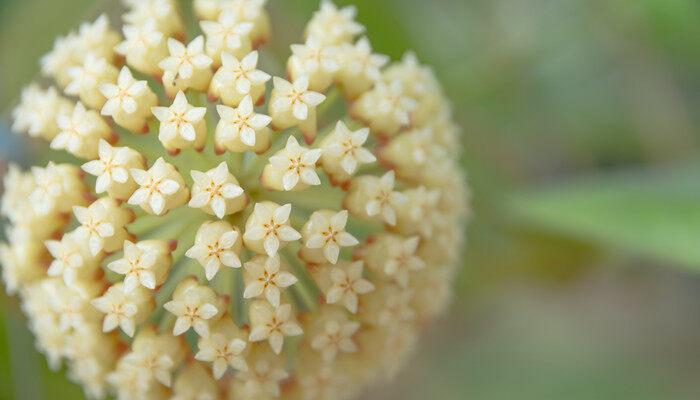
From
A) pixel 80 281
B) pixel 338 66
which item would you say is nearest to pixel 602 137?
pixel 338 66

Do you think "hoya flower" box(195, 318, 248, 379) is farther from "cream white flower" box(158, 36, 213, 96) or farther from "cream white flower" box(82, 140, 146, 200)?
"cream white flower" box(158, 36, 213, 96)

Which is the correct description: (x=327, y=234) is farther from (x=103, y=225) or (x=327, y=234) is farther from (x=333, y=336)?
(x=103, y=225)

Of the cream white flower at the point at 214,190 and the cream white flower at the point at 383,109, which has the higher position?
the cream white flower at the point at 383,109

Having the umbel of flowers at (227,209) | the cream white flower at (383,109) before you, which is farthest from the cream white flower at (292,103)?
the cream white flower at (383,109)

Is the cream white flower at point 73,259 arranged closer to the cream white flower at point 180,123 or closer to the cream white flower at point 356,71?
the cream white flower at point 180,123

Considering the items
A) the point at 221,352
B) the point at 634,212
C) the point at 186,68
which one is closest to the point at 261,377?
the point at 221,352

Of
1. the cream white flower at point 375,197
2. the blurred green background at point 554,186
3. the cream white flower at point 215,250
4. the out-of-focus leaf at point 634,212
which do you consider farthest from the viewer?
the blurred green background at point 554,186
